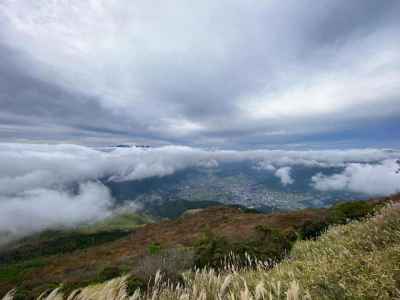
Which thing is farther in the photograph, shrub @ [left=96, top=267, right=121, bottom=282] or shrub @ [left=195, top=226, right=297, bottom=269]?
shrub @ [left=96, top=267, right=121, bottom=282]

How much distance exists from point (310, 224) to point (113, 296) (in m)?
17.1

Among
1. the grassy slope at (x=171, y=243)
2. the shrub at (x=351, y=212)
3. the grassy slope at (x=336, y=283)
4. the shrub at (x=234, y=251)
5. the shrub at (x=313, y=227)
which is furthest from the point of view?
the grassy slope at (x=171, y=243)

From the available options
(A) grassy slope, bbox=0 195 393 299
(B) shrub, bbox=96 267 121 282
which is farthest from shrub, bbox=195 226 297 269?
(B) shrub, bbox=96 267 121 282

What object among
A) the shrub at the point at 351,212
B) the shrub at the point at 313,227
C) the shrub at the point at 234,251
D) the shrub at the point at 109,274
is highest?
the shrub at the point at 351,212

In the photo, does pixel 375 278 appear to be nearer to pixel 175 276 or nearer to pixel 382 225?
pixel 382 225

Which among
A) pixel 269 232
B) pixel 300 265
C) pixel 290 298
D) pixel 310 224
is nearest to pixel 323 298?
pixel 290 298

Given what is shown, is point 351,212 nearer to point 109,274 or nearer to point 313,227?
point 313,227

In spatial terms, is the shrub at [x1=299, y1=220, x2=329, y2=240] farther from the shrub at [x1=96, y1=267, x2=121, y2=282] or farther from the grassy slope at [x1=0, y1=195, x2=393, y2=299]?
the shrub at [x1=96, y1=267, x2=121, y2=282]

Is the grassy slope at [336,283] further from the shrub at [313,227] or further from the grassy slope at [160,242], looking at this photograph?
the shrub at [313,227]

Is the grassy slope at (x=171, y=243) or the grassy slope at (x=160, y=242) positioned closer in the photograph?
the grassy slope at (x=171, y=243)

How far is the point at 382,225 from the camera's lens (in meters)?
5.67

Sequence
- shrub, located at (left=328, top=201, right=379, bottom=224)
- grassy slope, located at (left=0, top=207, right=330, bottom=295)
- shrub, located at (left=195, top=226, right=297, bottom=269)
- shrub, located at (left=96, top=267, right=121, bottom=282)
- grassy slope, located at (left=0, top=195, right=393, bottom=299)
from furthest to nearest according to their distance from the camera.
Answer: grassy slope, located at (left=0, top=207, right=330, bottom=295), grassy slope, located at (left=0, top=195, right=393, bottom=299), shrub, located at (left=328, top=201, right=379, bottom=224), shrub, located at (left=96, top=267, right=121, bottom=282), shrub, located at (left=195, top=226, right=297, bottom=269)

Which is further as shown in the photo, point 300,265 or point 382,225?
point 382,225

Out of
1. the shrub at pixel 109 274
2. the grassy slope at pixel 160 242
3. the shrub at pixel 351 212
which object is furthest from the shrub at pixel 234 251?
the grassy slope at pixel 160 242
